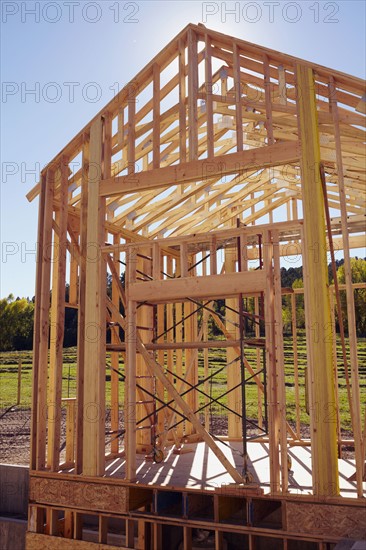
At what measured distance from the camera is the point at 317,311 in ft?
20.0

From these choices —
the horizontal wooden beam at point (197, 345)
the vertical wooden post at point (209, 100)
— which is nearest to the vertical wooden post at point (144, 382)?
the horizontal wooden beam at point (197, 345)

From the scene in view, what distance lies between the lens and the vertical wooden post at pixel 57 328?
24.9 feet

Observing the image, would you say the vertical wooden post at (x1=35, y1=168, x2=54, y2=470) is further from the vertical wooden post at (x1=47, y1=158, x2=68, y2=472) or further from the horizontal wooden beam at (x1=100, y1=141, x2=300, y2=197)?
the horizontal wooden beam at (x1=100, y1=141, x2=300, y2=197)

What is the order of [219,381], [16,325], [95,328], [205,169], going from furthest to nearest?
1. [16,325]
2. [219,381]
3. [95,328]
4. [205,169]

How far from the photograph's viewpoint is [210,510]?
7684 mm

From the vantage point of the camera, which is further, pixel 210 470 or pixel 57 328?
pixel 57 328

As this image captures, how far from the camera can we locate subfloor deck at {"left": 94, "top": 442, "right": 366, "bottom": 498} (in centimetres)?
654

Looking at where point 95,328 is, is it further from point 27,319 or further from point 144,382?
point 27,319

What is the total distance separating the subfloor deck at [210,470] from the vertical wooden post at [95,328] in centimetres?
50

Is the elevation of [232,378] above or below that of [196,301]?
below

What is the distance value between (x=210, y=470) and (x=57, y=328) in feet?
10.3

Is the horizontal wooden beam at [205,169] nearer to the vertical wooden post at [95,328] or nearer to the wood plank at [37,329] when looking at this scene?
the vertical wooden post at [95,328]

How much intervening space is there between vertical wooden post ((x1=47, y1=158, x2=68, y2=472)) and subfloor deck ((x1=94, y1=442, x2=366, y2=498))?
92 centimetres

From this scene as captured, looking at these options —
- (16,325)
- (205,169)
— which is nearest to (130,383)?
(205,169)
